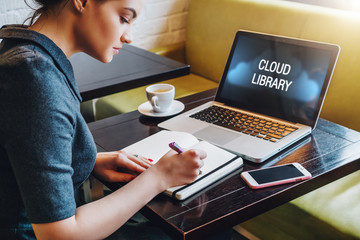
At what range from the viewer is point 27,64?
2.27ft

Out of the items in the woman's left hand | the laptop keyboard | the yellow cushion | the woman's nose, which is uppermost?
the woman's nose

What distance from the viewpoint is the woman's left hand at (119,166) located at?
92 cm

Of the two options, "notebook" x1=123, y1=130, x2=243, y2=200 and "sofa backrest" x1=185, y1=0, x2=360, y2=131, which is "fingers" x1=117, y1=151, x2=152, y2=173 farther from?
"sofa backrest" x1=185, y1=0, x2=360, y2=131

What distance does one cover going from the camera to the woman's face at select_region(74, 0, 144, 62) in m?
0.78

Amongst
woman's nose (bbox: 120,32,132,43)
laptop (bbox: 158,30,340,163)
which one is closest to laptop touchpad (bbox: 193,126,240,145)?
laptop (bbox: 158,30,340,163)

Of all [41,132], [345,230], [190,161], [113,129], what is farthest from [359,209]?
[41,132]

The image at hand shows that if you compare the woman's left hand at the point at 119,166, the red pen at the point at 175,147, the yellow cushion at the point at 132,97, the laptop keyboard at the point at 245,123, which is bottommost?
the yellow cushion at the point at 132,97

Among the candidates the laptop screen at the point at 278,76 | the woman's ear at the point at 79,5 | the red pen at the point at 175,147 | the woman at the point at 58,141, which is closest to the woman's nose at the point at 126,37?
the woman at the point at 58,141

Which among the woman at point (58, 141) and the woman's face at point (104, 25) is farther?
the woman's face at point (104, 25)

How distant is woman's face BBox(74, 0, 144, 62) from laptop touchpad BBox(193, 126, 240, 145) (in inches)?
14.0

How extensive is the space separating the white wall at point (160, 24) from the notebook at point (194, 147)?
1.41 m

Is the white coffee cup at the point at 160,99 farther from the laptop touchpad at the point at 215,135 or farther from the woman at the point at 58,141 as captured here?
the woman at the point at 58,141

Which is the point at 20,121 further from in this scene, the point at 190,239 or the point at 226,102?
the point at 226,102

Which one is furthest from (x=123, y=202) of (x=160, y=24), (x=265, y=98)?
(x=160, y=24)
